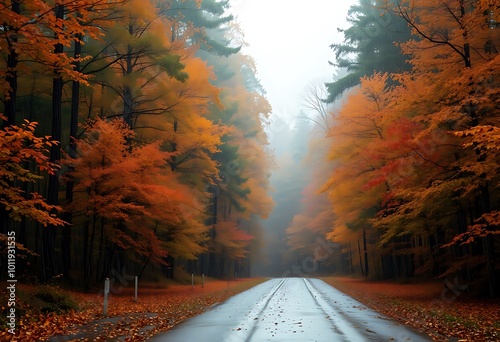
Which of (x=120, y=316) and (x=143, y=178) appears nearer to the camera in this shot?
(x=120, y=316)

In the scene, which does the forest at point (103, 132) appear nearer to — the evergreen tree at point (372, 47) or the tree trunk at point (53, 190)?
the tree trunk at point (53, 190)

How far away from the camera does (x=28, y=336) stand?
8.70 meters

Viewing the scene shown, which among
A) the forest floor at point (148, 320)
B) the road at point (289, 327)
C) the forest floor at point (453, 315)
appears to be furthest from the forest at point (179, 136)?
the road at point (289, 327)

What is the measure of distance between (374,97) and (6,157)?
21.4 meters

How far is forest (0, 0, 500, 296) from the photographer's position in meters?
13.1

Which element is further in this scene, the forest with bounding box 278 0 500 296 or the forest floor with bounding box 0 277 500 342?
the forest with bounding box 278 0 500 296

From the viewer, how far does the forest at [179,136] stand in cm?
1311

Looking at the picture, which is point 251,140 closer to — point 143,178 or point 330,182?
point 330,182

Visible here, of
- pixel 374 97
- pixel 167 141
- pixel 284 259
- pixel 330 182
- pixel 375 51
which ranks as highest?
pixel 375 51

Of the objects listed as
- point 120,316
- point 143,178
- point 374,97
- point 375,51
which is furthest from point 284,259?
point 120,316

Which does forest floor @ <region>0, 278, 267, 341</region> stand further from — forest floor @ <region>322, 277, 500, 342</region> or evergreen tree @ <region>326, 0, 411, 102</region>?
evergreen tree @ <region>326, 0, 411, 102</region>

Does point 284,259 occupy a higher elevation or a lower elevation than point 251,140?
lower

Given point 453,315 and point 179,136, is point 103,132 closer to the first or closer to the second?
point 179,136

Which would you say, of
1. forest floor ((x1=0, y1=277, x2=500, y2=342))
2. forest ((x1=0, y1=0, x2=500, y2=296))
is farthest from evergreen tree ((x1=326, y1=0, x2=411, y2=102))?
forest floor ((x1=0, y1=277, x2=500, y2=342))
